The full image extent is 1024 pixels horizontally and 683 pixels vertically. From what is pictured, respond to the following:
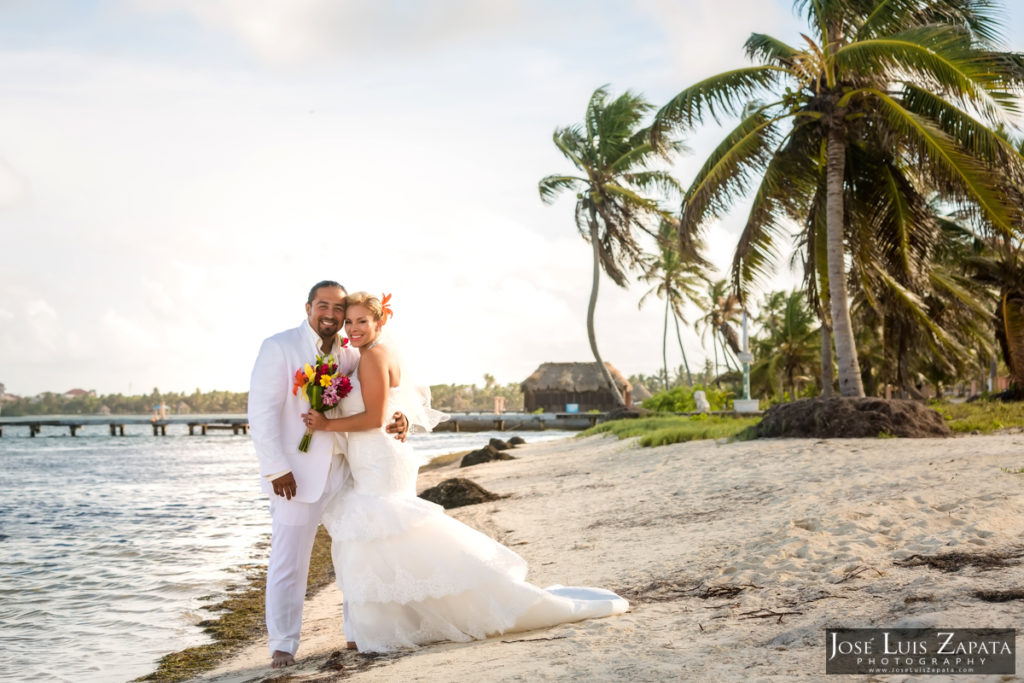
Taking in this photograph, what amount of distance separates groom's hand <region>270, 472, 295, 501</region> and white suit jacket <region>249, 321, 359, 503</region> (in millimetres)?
40

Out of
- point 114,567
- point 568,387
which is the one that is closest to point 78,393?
point 568,387

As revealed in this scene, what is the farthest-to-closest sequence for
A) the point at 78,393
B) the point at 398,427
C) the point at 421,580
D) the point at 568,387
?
the point at 78,393
the point at 568,387
the point at 398,427
the point at 421,580

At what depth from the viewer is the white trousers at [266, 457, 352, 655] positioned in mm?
4707

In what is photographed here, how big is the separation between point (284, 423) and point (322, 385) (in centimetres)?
41

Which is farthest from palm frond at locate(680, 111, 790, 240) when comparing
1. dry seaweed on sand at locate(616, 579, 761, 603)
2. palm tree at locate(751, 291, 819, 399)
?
palm tree at locate(751, 291, 819, 399)

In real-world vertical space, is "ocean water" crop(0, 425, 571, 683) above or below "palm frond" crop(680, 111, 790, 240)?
below

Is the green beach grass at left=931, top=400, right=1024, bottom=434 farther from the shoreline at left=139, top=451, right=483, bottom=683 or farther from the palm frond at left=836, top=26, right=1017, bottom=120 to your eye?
the shoreline at left=139, top=451, right=483, bottom=683

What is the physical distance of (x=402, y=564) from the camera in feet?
14.6

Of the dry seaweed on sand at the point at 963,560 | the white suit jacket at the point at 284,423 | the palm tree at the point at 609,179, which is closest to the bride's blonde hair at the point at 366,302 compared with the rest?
the white suit jacket at the point at 284,423

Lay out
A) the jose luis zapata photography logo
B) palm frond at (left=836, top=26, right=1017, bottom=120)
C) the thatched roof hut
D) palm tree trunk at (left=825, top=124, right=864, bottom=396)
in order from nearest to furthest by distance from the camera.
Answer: the jose luis zapata photography logo → palm frond at (left=836, top=26, right=1017, bottom=120) → palm tree trunk at (left=825, top=124, right=864, bottom=396) → the thatched roof hut

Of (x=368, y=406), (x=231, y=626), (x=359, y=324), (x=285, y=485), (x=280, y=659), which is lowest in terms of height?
(x=231, y=626)

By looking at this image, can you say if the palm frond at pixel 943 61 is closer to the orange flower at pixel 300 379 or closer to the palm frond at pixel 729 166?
the palm frond at pixel 729 166

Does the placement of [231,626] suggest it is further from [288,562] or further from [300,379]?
[300,379]

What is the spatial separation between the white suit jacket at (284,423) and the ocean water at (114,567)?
2.17 metres
